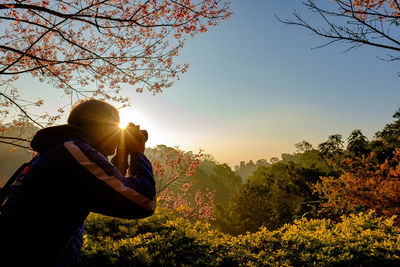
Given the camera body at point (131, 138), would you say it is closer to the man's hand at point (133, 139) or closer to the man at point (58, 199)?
the man's hand at point (133, 139)

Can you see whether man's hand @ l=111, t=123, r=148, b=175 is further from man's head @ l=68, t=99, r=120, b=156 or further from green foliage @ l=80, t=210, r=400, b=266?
green foliage @ l=80, t=210, r=400, b=266

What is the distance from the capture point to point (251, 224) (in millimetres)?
26438

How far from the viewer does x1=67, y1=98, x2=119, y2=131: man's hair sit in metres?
1.34

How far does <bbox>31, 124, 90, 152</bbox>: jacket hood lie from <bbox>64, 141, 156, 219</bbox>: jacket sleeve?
133mm

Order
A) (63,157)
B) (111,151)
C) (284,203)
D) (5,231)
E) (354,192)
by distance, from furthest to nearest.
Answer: (284,203) < (354,192) < (111,151) < (63,157) < (5,231)

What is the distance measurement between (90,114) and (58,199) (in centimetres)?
60

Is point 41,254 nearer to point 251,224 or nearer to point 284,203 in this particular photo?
point 284,203

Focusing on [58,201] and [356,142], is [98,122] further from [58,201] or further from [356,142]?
[356,142]

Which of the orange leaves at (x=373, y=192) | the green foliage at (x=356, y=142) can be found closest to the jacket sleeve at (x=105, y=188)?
the orange leaves at (x=373, y=192)

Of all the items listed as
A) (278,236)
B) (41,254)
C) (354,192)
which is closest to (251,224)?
(354,192)

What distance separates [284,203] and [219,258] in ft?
82.5

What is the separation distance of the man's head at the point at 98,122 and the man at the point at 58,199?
19 cm

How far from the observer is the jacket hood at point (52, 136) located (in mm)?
1149

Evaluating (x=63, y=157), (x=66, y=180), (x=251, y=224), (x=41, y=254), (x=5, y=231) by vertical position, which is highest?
(x=63, y=157)
